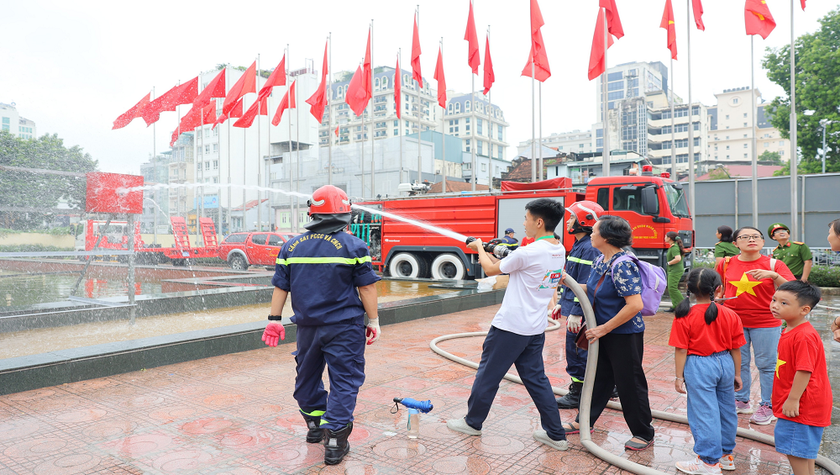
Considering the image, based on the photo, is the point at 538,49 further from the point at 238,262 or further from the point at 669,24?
the point at 238,262

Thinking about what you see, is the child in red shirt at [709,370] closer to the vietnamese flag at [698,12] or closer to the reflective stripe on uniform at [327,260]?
the reflective stripe on uniform at [327,260]

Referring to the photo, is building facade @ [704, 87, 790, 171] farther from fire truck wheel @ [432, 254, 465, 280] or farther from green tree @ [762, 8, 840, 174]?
fire truck wheel @ [432, 254, 465, 280]

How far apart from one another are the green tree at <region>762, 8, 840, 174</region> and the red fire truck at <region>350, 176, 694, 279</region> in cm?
1886

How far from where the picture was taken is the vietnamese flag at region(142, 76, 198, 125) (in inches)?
787

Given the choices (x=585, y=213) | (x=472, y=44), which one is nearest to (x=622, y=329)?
(x=585, y=213)

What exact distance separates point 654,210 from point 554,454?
936cm

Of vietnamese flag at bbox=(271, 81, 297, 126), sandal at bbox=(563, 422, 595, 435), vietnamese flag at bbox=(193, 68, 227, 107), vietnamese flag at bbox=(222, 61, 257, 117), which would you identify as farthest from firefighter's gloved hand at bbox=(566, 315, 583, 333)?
vietnamese flag at bbox=(271, 81, 297, 126)

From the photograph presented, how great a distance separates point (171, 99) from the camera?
2080cm

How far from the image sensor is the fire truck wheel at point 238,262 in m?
19.0

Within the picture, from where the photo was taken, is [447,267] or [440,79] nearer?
[447,267]

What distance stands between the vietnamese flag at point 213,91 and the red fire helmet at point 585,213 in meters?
19.5

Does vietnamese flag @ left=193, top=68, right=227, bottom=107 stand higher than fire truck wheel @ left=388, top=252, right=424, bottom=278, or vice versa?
vietnamese flag @ left=193, top=68, right=227, bottom=107

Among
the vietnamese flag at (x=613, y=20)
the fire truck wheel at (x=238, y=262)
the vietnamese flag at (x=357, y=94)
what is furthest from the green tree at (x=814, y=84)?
the fire truck wheel at (x=238, y=262)

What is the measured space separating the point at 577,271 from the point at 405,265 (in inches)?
454
